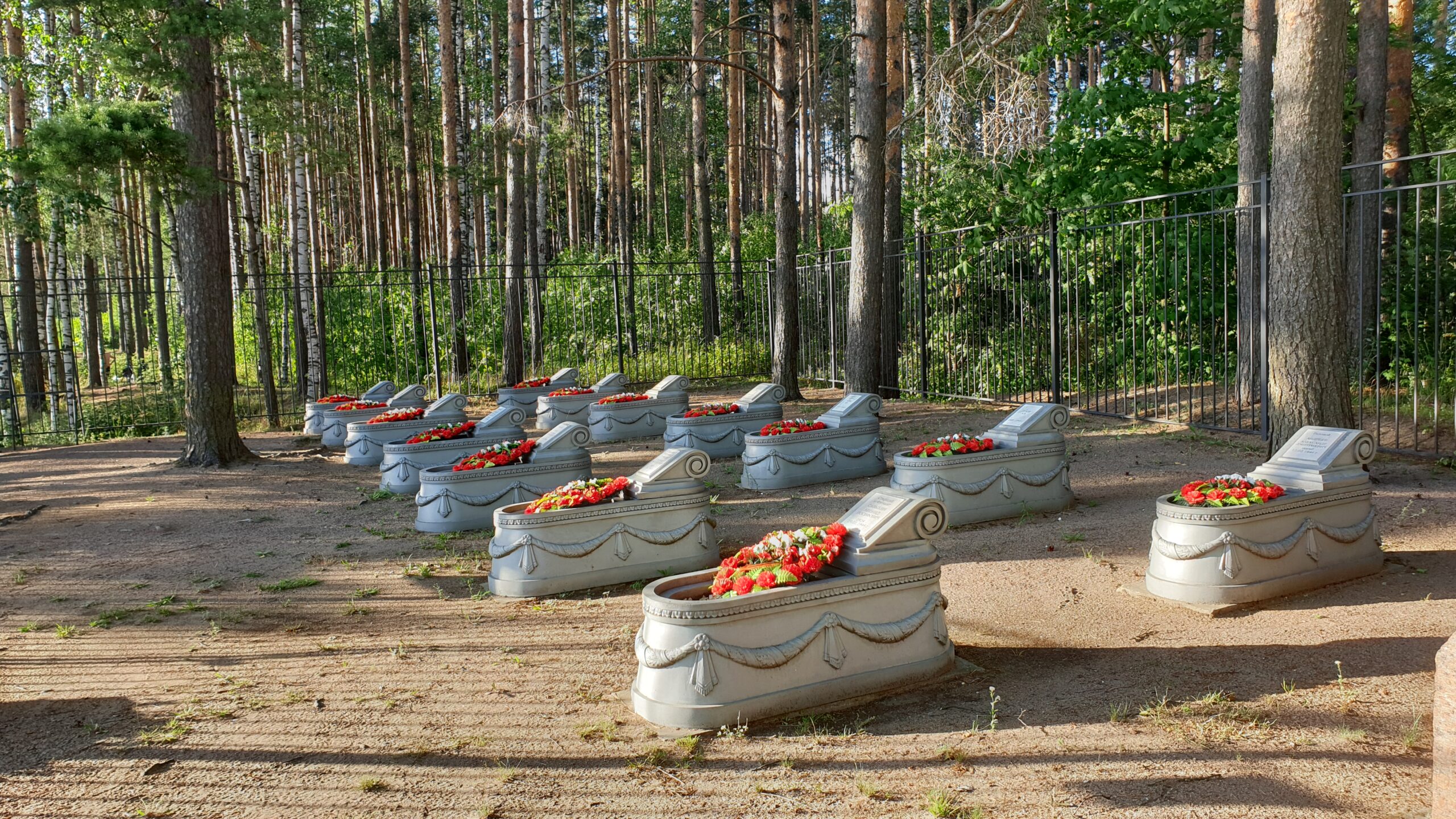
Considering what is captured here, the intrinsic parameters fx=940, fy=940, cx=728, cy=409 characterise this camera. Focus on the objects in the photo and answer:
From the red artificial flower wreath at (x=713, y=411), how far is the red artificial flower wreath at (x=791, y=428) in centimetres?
182

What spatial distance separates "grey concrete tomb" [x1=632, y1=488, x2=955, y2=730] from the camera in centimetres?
407

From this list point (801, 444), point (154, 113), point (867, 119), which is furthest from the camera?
point (867, 119)

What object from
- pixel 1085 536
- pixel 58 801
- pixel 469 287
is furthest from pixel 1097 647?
pixel 469 287

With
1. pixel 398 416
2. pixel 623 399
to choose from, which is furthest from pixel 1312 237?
pixel 398 416

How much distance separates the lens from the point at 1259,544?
17.5 ft

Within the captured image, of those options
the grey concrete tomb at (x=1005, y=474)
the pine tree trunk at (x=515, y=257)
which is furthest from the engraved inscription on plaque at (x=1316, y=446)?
the pine tree trunk at (x=515, y=257)

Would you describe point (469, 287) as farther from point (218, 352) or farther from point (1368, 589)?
point (1368, 589)

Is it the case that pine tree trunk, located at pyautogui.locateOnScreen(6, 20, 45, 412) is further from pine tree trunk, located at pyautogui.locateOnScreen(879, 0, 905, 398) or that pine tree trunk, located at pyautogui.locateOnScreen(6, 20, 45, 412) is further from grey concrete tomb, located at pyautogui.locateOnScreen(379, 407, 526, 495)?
pine tree trunk, located at pyautogui.locateOnScreen(879, 0, 905, 398)

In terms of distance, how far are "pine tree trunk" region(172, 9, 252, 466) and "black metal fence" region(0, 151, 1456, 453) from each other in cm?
358

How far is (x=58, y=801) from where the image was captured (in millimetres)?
3646

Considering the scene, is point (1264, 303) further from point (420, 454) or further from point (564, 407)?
point (564, 407)

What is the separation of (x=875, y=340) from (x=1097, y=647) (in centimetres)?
844

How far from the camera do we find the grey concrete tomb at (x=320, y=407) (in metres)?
14.5

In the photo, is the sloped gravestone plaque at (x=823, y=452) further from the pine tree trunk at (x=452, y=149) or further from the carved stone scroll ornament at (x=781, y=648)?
the pine tree trunk at (x=452, y=149)
